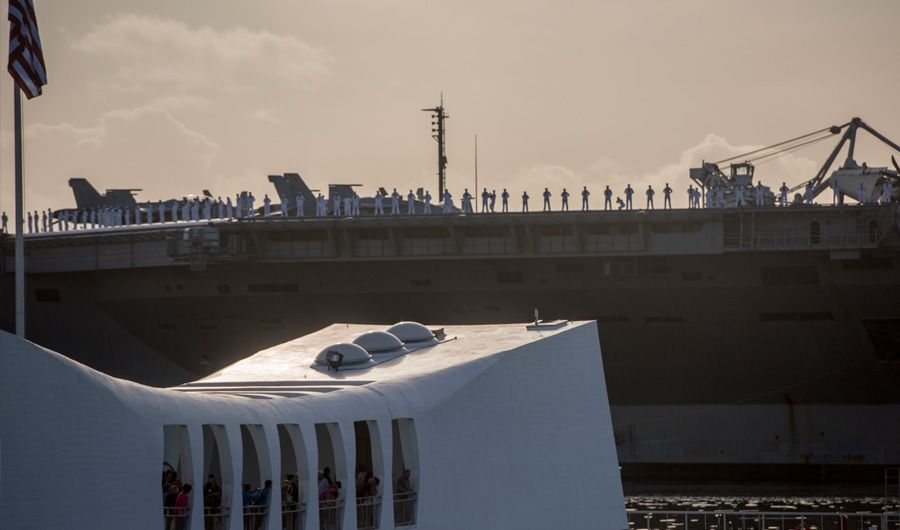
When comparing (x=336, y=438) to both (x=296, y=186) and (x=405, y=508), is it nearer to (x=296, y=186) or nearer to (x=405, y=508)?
(x=405, y=508)

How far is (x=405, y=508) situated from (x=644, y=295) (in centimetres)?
3094

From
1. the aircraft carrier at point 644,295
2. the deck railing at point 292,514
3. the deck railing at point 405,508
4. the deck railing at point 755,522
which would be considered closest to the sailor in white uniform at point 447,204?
the aircraft carrier at point 644,295

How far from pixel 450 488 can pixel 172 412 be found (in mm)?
6602

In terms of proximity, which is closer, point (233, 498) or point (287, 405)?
point (233, 498)

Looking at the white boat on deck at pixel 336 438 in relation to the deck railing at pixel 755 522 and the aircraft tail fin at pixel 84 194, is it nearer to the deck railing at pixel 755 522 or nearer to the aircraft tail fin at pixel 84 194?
the deck railing at pixel 755 522

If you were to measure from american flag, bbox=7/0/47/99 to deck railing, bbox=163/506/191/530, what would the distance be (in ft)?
22.3

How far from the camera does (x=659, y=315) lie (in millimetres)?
55281

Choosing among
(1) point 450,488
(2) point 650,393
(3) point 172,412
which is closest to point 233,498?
(3) point 172,412

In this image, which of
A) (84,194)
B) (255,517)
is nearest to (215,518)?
(255,517)

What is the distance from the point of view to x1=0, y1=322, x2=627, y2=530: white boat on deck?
59.3 feet

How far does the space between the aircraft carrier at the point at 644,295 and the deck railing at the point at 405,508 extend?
28.1 metres

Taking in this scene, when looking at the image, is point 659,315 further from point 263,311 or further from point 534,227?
point 263,311

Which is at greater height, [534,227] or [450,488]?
[534,227]

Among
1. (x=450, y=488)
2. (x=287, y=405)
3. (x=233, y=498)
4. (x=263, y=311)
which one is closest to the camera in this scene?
(x=233, y=498)
